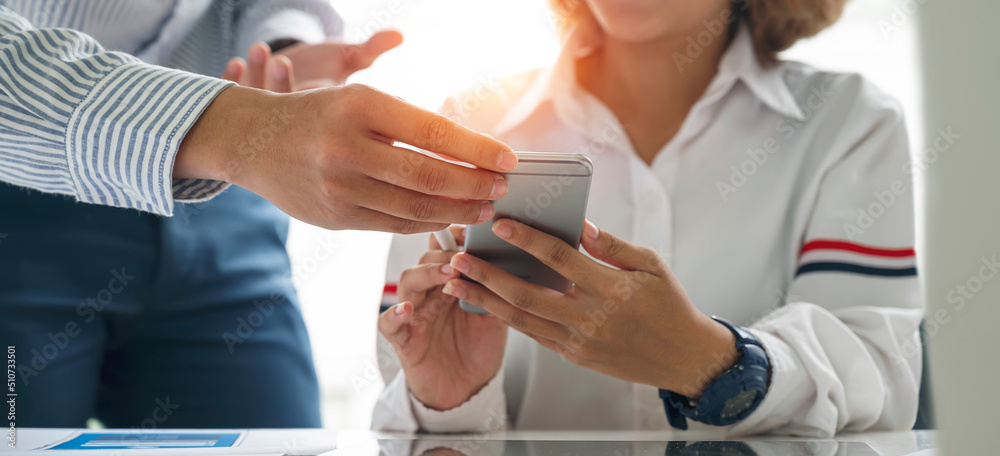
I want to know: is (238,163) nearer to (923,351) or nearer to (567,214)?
(567,214)

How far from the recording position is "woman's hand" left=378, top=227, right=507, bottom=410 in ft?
2.64

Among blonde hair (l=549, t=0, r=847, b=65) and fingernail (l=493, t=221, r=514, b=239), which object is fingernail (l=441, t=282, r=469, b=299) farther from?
blonde hair (l=549, t=0, r=847, b=65)

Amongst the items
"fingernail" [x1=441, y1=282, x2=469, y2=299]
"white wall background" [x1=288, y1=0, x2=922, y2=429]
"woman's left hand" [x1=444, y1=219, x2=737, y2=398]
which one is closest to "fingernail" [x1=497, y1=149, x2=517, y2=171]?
"woman's left hand" [x1=444, y1=219, x2=737, y2=398]

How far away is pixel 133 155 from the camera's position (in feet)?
2.08

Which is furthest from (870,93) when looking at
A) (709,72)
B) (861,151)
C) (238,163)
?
(238,163)

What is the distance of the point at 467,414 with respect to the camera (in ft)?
2.82

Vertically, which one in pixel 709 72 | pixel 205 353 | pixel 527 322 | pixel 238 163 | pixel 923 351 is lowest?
pixel 923 351

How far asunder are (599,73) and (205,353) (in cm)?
84

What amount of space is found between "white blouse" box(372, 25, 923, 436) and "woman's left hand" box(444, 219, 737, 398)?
0.10m

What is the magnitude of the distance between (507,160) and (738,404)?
1.34ft

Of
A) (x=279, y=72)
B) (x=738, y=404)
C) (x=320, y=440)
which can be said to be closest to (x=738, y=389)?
(x=738, y=404)

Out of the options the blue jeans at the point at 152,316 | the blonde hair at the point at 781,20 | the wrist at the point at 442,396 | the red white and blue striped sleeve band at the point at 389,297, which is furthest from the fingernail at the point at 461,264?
the blonde hair at the point at 781,20

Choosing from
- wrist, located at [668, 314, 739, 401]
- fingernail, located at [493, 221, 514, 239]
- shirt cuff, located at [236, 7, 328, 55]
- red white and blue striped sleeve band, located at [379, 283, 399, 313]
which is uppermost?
shirt cuff, located at [236, 7, 328, 55]

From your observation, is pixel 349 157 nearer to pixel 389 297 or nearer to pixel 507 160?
pixel 507 160
